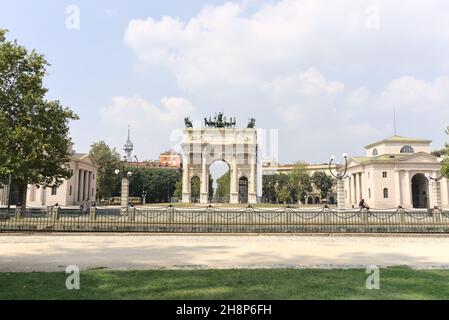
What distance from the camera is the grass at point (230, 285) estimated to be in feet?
24.7

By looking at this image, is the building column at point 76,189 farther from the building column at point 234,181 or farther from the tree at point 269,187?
the tree at point 269,187

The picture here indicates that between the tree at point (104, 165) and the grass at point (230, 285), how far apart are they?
78553mm

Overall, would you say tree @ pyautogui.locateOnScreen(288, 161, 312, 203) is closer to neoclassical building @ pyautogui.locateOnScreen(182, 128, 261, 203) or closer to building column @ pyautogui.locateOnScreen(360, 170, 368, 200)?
building column @ pyautogui.locateOnScreen(360, 170, 368, 200)

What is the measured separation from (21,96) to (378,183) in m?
67.6

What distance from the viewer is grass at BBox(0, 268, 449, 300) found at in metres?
7.52

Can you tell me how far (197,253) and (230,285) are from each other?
5.97 m

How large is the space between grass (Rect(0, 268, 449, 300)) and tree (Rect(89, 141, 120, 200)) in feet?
258

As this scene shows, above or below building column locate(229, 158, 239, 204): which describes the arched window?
above

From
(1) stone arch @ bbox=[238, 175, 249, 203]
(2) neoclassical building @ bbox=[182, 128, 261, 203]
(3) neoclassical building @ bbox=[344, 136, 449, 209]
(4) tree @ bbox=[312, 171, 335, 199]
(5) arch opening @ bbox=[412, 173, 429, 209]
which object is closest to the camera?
(2) neoclassical building @ bbox=[182, 128, 261, 203]

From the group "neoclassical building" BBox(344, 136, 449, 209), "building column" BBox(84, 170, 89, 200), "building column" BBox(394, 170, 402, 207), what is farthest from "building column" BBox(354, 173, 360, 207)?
"building column" BBox(84, 170, 89, 200)

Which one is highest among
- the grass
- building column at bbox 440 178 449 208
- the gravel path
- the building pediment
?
the building pediment
